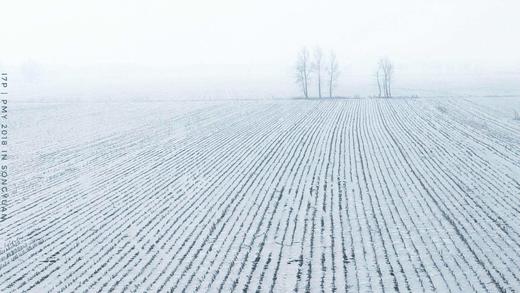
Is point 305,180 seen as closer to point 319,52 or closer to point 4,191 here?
point 4,191

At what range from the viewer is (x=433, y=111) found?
5088 cm

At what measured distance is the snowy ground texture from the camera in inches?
544

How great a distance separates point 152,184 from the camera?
23.7 metres

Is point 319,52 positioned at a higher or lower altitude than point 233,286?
higher

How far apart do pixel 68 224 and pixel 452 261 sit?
43.0 feet

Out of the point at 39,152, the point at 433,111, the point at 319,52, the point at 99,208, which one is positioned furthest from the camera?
the point at 319,52

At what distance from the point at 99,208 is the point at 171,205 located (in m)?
2.87

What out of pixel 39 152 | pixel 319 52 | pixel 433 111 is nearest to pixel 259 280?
pixel 39 152

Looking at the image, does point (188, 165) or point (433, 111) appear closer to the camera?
point (188, 165)

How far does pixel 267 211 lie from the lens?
19.2 meters

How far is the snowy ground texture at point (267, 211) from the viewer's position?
544 inches

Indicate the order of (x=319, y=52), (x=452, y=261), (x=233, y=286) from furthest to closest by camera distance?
(x=319, y=52) < (x=452, y=261) < (x=233, y=286)

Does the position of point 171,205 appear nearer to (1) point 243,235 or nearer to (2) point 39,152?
(1) point 243,235

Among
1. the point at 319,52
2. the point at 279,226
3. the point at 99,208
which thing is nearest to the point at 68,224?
the point at 99,208
